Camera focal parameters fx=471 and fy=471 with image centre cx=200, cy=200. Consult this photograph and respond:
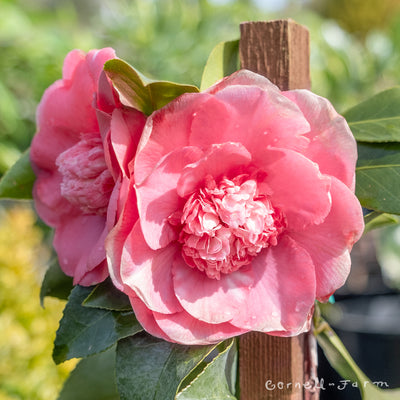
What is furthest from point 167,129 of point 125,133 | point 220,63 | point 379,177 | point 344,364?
point 344,364

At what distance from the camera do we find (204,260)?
442 millimetres

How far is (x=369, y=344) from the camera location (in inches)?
81.6

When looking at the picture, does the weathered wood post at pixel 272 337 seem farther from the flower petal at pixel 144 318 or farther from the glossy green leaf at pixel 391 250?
the glossy green leaf at pixel 391 250

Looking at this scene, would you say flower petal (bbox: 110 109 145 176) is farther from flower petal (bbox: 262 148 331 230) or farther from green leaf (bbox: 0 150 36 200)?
green leaf (bbox: 0 150 36 200)

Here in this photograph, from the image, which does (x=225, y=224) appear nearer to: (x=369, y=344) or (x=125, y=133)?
(x=125, y=133)

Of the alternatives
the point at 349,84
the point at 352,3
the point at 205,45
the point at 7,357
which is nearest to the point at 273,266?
the point at 7,357

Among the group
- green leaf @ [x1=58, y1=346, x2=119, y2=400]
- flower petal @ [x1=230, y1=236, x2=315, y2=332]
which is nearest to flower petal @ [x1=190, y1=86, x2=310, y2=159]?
flower petal @ [x1=230, y1=236, x2=315, y2=332]

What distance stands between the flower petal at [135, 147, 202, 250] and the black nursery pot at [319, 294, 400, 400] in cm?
169

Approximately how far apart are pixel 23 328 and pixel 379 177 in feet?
3.97

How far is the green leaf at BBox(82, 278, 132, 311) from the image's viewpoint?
1.57 feet

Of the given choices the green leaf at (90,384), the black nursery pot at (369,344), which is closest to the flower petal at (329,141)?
the green leaf at (90,384)

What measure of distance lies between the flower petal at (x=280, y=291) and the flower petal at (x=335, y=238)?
0.01m

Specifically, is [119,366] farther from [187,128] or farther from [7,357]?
[7,357]

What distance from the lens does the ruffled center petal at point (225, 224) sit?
1.37ft
